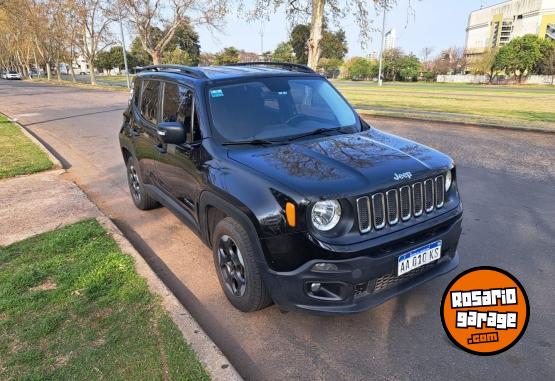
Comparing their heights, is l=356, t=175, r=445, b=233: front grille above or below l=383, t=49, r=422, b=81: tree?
below

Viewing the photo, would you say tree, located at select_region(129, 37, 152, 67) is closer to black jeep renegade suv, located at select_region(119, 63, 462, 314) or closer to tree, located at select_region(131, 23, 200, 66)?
tree, located at select_region(131, 23, 200, 66)

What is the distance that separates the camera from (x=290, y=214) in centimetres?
268

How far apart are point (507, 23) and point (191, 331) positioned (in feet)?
396

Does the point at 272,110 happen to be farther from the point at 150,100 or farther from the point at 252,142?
the point at 150,100

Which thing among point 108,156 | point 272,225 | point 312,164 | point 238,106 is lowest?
point 108,156

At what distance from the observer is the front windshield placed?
3.62m

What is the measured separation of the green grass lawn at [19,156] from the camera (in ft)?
26.5

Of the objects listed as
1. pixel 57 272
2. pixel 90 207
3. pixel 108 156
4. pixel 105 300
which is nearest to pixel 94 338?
pixel 105 300

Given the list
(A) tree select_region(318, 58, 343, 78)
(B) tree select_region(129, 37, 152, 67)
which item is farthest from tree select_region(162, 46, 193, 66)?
(A) tree select_region(318, 58, 343, 78)

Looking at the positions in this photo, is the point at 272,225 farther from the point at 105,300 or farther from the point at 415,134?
Answer: the point at 415,134

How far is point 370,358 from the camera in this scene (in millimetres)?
2836

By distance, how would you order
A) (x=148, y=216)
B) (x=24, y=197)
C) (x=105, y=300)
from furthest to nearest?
1. (x=24, y=197)
2. (x=148, y=216)
3. (x=105, y=300)

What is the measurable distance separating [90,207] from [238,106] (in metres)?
3.34

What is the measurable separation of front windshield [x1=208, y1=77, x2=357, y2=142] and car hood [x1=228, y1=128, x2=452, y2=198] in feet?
0.90
